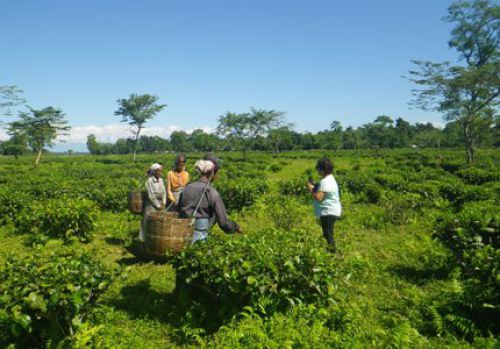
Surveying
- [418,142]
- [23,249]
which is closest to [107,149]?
[418,142]

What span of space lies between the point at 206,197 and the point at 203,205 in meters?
0.11

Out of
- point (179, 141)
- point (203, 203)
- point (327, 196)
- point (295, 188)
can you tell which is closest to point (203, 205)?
point (203, 203)

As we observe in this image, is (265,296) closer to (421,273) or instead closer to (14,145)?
(421,273)

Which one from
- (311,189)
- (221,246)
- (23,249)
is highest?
(311,189)

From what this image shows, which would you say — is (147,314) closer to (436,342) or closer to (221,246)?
(221,246)

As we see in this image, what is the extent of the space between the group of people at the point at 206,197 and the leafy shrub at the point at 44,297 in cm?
129

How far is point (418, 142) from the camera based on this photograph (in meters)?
75.7

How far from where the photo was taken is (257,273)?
11.0ft

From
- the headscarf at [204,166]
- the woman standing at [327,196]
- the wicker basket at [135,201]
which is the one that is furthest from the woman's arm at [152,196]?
the woman standing at [327,196]

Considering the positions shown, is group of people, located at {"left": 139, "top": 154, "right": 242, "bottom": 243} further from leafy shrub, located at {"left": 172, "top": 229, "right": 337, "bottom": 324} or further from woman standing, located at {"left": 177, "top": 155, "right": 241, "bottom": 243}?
leafy shrub, located at {"left": 172, "top": 229, "right": 337, "bottom": 324}

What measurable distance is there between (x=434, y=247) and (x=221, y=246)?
4.19 metres

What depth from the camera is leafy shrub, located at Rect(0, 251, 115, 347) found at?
111 inches

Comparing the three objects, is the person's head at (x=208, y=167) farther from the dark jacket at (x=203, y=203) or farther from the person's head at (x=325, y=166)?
the person's head at (x=325, y=166)

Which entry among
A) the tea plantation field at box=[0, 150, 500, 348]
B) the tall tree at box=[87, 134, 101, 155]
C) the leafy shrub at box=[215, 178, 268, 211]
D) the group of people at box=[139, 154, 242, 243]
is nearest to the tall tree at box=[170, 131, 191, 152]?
the tall tree at box=[87, 134, 101, 155]
